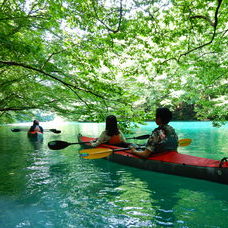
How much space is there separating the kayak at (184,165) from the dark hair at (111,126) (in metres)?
0.89

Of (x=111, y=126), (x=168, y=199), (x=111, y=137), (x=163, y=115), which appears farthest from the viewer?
(x=111, y=137)

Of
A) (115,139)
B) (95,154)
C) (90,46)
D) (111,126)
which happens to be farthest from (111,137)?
(90,46)

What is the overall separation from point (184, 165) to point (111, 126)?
2562mm

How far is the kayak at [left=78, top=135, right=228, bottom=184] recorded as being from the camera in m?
3.80

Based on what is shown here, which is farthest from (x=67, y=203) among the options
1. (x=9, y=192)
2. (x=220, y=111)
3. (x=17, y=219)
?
(x=220, y=111)

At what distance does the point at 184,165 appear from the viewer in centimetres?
432

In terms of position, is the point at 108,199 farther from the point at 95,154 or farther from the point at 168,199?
the point at 95,154

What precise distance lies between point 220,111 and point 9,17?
29.6ft

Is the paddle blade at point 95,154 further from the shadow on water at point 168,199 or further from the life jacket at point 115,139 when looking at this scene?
the life jacket at point 115,139

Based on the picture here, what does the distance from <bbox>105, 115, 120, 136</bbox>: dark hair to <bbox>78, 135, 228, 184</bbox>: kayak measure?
0.89 metres

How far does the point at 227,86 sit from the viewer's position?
955 cm

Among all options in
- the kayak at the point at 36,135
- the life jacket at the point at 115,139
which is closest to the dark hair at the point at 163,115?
the life jacket at the point at 115,139

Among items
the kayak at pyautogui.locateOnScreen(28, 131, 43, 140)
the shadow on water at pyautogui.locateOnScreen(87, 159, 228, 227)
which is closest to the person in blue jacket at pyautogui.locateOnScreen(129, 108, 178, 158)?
the shadow on water at pyautogui.locateOnScreen(87, 159, 228, 227)

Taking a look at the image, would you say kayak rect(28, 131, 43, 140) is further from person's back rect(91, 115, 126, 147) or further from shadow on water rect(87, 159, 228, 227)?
shadow on water rect(87, 159, 228, 227)
